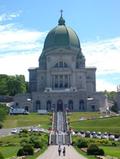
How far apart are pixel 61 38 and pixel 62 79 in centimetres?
1323

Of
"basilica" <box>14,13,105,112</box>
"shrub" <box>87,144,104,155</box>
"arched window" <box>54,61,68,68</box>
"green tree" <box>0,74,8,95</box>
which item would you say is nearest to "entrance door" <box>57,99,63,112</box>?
"basilica" <box>14,13,105,112</box>

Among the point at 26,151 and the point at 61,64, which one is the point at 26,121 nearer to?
the point at 61,64

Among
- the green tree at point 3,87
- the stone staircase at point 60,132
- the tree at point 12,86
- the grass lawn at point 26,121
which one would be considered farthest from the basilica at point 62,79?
the grass lawn at point 26,121

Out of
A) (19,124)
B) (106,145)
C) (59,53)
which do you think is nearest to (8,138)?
(106,145)

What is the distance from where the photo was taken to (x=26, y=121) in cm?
11106

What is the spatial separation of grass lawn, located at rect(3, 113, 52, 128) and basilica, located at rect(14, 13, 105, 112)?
19153mm

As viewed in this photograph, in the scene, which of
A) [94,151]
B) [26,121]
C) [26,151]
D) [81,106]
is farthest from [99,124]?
[26,151]

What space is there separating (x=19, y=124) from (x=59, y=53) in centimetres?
4494

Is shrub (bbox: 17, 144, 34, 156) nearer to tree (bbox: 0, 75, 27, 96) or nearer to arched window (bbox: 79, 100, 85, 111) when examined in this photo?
arched window (bbox: 79, 100, 85, 111)

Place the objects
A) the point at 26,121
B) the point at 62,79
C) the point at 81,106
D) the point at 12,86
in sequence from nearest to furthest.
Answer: the point at 26,121 → the point at 81,106 → the point at 62,79 → the point at 12,86

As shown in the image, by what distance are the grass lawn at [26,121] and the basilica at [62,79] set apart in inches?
754

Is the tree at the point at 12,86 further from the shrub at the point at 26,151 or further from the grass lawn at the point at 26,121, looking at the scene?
the shrub at the point at 26,151

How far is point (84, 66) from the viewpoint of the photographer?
504 ft

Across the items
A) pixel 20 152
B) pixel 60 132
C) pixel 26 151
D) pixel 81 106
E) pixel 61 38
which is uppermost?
pixel 61 38
